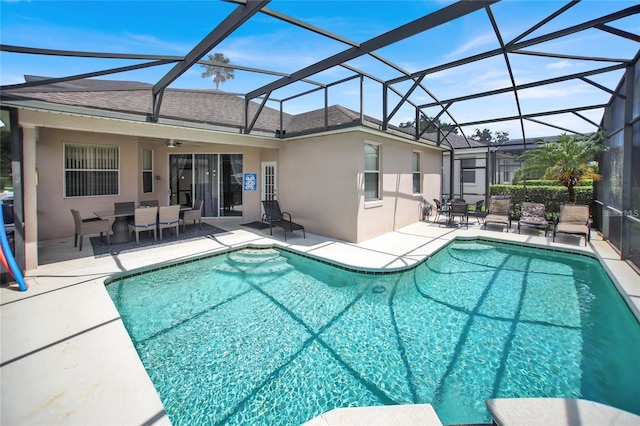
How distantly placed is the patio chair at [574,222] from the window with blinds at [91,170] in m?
14.3

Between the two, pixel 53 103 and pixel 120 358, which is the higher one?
pixel 53 103

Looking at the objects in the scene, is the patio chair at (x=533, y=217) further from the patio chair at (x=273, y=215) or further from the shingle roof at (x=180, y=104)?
the patio chair at (x=273, y=215)

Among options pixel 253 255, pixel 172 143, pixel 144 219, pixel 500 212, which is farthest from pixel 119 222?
pixel 500 212

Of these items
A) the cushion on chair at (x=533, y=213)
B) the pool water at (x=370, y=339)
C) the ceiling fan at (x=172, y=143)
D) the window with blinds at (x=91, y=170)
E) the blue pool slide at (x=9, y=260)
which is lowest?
the pool water at (x=370, y=339)

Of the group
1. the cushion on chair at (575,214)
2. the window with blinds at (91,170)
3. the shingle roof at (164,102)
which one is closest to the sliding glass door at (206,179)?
the shingle roof at (164,102)

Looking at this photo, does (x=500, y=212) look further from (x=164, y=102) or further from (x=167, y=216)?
(x=164, y=102)

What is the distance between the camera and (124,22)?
16.2ft

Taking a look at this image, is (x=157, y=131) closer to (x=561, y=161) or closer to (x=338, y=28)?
(x=338, y=28)

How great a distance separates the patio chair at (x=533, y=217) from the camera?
9.91 m

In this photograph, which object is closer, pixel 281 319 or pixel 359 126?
pixel 281 319

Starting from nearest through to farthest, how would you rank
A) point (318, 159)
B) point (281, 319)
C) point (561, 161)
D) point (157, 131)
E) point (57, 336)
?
point (57, 336)
point (281, 319)
point (157, 131)
point (318, 159)
point (561, 161)

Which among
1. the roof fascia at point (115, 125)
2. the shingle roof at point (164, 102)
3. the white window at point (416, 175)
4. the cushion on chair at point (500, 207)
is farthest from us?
the white window at point (416, 175)

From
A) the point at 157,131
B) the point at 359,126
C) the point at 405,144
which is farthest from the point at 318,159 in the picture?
Result: the point at 157,131

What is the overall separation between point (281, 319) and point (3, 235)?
487 cm
